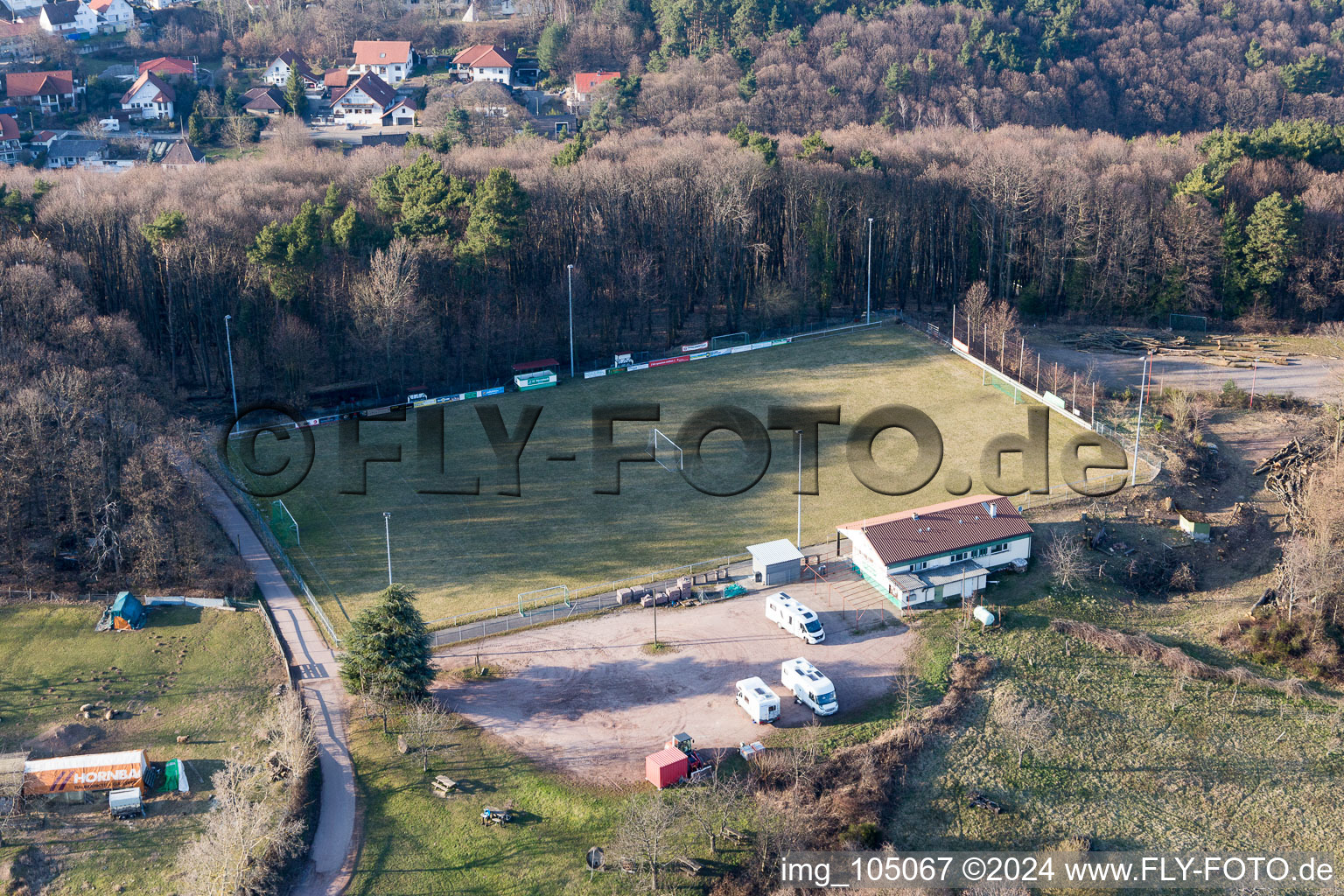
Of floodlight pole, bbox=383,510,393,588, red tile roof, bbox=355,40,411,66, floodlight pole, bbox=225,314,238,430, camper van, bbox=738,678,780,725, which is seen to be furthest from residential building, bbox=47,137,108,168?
camper van, bbox=738,678,780,725

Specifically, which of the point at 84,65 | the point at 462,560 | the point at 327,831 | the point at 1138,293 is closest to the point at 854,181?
the point at 1138,293

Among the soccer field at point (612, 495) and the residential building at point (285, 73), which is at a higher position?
the residential building at point (285, 73)

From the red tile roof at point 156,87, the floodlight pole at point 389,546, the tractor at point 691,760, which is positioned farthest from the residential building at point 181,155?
the tractor at point 691,760

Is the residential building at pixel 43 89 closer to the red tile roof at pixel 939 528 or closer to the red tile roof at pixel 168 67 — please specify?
the red tile roof at pixel 168 67

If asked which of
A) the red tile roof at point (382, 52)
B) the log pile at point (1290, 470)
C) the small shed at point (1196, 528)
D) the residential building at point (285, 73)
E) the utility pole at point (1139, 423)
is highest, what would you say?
the red tile roof at point (382, 52)

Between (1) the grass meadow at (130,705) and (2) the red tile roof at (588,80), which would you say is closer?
(1) the grass meadow at (130,705)

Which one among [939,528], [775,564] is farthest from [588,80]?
[775,564]

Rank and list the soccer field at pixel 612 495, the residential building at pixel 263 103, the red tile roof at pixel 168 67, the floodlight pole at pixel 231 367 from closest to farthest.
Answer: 1. the soccer field at pixel 612 495
2. the floodlight pole at pixel 231 367
3. the residential building at pixel 263 103
4. the red tile roof at pixel 168 67

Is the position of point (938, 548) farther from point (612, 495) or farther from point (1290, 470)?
point (1290, 470)
